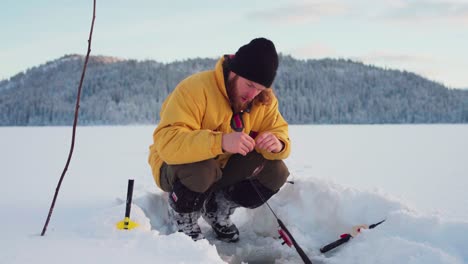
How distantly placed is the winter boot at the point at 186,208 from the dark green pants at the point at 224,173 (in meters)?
0.06

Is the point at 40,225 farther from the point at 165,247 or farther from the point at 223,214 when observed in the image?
the point at 223,214

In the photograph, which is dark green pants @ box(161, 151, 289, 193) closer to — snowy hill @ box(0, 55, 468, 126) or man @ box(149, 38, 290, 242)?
man @ box(149, 38, 290, 242)

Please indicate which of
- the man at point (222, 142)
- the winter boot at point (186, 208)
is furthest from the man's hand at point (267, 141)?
the winter boot at point (186, 208)

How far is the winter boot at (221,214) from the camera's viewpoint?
3.15 meters

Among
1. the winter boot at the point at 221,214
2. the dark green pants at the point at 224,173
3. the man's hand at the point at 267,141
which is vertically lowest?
the winter boot at the point at 221,214

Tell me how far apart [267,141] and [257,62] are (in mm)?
444

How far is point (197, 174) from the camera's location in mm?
2621

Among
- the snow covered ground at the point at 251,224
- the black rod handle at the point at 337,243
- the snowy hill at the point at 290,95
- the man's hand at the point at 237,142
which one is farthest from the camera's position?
the snowy hill at the point at 290,95

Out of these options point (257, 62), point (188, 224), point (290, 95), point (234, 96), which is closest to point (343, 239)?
point (188, 224)

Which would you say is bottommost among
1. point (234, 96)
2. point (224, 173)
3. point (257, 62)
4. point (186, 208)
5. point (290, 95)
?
point (290, 95)

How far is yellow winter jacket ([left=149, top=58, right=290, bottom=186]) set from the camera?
2480 millimetres

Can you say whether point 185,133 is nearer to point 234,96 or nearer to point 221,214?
point 234,96

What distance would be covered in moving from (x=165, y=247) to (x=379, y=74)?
253 ft

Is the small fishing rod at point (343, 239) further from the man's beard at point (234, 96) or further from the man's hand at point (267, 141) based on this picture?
the man's beard at point (234, 96)
